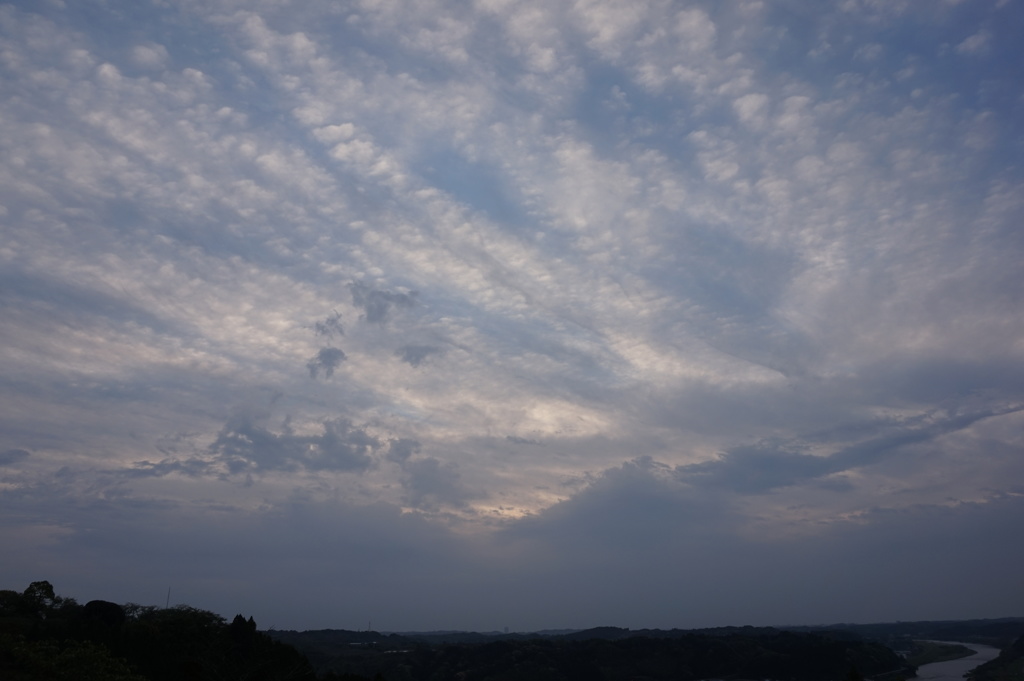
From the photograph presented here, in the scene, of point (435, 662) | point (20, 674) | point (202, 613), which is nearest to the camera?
point (20, 674)

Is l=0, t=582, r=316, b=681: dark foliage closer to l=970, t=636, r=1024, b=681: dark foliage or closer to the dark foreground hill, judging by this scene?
the dark foreground hill

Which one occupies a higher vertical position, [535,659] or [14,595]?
[14,595]

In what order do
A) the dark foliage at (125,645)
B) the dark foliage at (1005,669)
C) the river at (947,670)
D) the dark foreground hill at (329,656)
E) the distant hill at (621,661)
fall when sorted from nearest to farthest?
the dark foliage at (125,645) → the dark foreground hill at (329,656) → the dark foliage at (1005,669) → the river at (947,670) → the distant hill at (621,661)

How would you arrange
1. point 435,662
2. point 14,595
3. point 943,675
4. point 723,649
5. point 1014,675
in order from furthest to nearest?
point 723,649 → point 435,662 → point 943,675 → point 1014,675 → point 14,595

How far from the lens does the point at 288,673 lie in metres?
63.6

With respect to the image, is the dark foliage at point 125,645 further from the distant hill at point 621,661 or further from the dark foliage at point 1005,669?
the dark foliage at point 1005,669

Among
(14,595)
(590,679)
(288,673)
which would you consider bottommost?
(590,679)

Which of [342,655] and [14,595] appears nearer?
→ [14,595]

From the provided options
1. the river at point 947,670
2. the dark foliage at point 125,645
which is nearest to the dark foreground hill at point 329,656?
the dark foliage at point 125,645

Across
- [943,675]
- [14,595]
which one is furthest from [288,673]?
[943,675]

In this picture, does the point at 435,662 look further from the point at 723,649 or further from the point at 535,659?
the point at 723,649

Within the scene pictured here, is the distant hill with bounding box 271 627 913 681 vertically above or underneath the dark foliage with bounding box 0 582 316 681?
underneath

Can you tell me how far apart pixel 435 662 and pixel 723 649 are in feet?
241

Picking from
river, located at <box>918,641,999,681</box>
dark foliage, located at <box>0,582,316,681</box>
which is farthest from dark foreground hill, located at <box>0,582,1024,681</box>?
river, located at <box>918,641,999,681</box>
